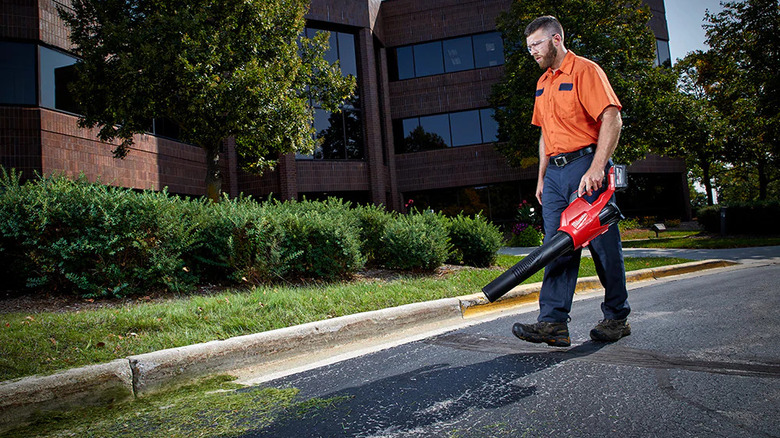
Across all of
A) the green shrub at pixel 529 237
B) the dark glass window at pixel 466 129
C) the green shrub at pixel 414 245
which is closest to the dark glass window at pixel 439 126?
the dark glass window at pixel 466 129

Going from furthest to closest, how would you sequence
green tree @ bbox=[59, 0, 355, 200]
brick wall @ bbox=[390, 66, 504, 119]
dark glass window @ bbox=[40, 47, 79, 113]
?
brick wall @ bbox=[390, 66, 504, 119], dark glass window @ bbox=[40, 47, 79, 113], green tree @ bbox=[59, 0, 355, 200]

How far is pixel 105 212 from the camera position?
5875 mm

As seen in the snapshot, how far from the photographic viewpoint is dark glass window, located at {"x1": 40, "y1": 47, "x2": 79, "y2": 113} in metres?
12.8

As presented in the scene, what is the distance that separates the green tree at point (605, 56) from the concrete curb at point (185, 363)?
46.1 ft

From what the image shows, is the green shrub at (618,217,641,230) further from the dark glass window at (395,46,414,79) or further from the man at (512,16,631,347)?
the man at (512,16,631,347)

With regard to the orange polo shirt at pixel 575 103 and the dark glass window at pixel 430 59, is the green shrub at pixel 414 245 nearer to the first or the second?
the orange polo shirt at pixel 575 103

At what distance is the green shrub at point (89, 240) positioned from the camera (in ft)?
19.0

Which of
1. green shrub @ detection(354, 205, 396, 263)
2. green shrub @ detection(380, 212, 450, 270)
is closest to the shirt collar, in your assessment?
green shrub @ detection(380, 212, 450, 270)

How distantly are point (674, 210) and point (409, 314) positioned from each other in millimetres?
25377

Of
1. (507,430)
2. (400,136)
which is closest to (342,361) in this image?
(507,430)

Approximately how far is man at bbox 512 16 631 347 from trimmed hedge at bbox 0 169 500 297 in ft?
12.8

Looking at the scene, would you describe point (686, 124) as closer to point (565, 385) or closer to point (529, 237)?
point (529, 237)

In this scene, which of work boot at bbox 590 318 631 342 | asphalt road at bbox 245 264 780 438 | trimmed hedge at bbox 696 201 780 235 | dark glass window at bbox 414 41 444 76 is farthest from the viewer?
dark glass window at bbox 414 41 444 76

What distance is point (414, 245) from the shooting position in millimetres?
7926
